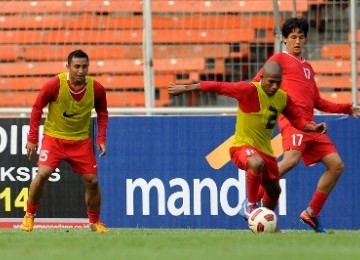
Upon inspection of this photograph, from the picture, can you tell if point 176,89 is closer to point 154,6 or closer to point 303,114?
point 303,114

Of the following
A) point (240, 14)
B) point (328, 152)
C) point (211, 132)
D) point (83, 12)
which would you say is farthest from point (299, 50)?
Answer: point (83, 12)

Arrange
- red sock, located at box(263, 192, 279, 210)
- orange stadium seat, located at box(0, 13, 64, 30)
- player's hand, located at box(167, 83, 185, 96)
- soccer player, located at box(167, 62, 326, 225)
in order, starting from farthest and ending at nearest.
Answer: orange stadium seat, located at box(0, 13, 64, 30) → red sock, located at box(263, 192, 279, 210) → soccer player, located at box(167, 62, 326, 225) → player's hand, located at box(167, 83, 185, 96)

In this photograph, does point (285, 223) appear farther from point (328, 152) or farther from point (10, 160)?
point (10, 160)

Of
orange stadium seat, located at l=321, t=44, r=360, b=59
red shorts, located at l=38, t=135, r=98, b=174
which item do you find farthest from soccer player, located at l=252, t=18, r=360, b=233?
orange stadium seat, located at l=321, t=44, r=360, b=59

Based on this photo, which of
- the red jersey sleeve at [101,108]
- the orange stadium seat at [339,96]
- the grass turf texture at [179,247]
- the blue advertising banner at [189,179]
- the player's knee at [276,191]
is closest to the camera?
the grass turf texture at [179,247]

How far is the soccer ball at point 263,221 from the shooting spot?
1139cm

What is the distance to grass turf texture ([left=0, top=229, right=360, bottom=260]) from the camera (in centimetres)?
828

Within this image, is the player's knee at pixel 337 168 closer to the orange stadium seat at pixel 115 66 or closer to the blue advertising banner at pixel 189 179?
the blue advertising banner at pixel 189 179

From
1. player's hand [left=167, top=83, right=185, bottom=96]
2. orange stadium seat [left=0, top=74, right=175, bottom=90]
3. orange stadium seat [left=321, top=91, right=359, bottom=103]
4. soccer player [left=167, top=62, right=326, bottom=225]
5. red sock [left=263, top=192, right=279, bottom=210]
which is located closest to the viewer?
player's hand [left=167, top=83, right=185, bottom=96]

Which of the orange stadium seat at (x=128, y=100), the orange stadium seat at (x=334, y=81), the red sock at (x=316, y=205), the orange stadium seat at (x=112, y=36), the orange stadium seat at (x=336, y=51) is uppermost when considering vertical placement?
the orange stadium seat at (x=112, y=36)

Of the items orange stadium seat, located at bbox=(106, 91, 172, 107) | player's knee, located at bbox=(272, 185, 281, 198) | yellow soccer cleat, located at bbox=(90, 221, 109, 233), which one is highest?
orange stadium seat, located at bbox=(106, 91, 172, 107)

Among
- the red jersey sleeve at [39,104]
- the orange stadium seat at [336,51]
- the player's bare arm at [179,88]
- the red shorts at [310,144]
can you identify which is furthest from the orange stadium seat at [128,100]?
the player's bare arm at [179,88]

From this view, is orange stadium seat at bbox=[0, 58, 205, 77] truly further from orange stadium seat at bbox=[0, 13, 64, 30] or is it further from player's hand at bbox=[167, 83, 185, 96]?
player's hand at bbox=[167, 83, 185, 96]

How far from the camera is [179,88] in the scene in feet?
35.5
